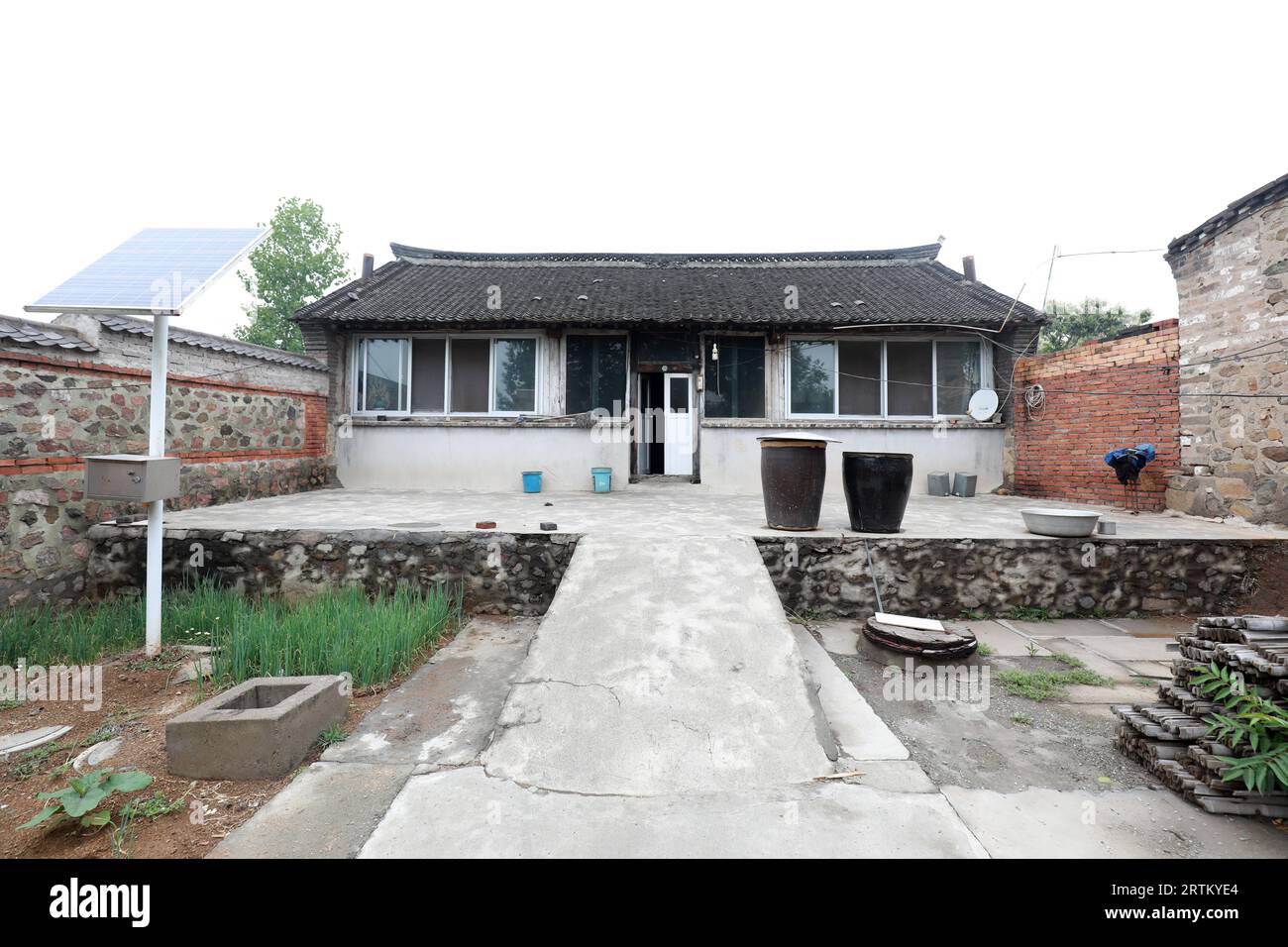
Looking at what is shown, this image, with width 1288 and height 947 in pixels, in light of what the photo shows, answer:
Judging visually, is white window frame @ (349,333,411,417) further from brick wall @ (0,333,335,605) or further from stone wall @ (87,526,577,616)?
stone wall @ (87,526,577,616)

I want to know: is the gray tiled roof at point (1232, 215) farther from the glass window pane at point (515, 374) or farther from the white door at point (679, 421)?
the glass window pane at point (515, 374)

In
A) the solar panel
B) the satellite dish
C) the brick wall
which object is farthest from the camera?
the satellite dish

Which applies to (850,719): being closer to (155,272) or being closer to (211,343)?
(155,272)

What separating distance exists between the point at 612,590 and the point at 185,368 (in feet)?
20.0

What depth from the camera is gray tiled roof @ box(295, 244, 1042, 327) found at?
8930 mm

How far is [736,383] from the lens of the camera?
30.7ft

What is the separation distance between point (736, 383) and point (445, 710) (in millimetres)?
7565

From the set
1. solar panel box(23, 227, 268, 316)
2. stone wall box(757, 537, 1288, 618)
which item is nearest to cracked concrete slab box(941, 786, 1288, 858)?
stone wall box(757, 537, 1288, 618)

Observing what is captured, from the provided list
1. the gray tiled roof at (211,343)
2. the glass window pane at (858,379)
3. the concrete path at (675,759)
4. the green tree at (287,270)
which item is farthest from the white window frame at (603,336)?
the green tree at (287,270)

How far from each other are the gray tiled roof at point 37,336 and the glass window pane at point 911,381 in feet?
33.2

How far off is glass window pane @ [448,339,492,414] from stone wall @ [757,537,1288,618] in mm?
6595

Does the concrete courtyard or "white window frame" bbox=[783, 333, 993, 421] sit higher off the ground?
"white window frame" bbox=[783, 333, 993, 421]
